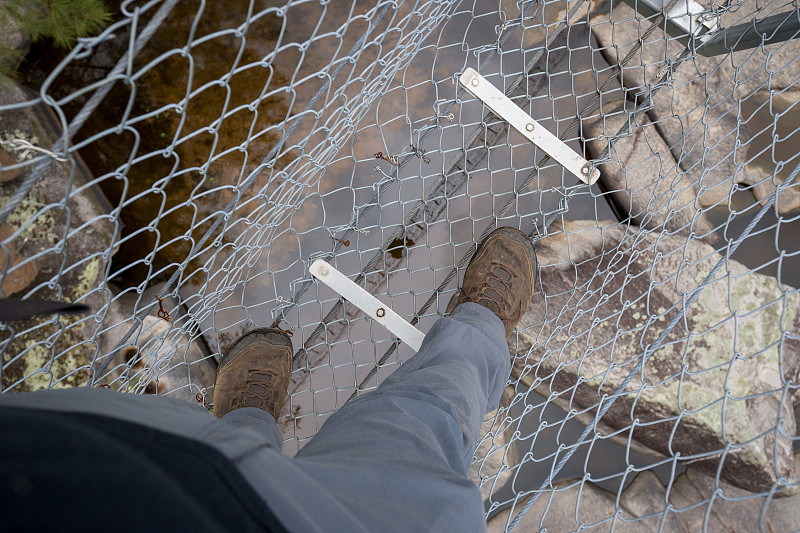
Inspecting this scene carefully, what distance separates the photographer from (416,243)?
1400mm

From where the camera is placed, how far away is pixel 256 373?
1.13 meters

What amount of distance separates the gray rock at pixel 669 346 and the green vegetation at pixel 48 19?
4.14 ft

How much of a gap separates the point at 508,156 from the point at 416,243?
34cm

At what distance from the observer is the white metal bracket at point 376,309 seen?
1067mm

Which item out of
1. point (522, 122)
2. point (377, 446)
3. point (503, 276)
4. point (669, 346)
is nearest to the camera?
point (377, 446)

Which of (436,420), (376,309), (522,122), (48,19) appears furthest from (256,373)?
(48,19)

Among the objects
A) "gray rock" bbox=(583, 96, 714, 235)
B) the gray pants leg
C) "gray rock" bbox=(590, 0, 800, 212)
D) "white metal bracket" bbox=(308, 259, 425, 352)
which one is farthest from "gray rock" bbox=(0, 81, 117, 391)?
"gray rock" bbox=(590, 0, 800, 212)

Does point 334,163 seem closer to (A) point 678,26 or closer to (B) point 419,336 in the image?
(B) point 419,336

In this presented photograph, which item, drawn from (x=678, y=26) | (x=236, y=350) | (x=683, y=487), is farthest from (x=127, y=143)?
(x=683, y=487)

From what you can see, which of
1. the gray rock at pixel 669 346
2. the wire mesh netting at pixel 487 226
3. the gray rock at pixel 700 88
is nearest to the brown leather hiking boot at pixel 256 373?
the wire mesh netting at pixel 487 226

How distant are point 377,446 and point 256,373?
565 mm

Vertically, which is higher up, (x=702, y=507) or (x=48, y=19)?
(x=48, y=19)

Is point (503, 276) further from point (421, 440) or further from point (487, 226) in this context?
point (421, 440)

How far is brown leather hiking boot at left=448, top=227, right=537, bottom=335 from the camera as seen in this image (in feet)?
3.84
